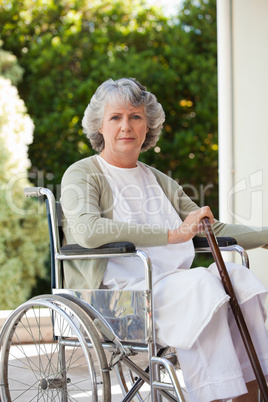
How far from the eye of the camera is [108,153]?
85.7 inches

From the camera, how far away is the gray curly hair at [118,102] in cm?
208

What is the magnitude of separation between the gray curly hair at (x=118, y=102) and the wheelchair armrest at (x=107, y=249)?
0.51 m

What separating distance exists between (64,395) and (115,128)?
951 mm

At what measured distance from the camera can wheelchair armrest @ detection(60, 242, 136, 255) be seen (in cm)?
174

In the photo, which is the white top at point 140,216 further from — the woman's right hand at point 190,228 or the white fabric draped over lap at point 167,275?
the woman's right hand at point 190,228

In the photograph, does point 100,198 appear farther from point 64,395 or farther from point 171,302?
point 64,395

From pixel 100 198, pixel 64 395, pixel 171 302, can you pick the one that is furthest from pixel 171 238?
pixel 64 395

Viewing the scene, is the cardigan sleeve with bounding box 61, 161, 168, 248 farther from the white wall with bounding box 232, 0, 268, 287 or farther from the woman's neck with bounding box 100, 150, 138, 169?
the white wall with bounding box 232, 0, 268, 287

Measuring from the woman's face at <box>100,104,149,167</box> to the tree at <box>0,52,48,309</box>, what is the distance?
17.9ft

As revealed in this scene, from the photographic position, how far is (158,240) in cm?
183

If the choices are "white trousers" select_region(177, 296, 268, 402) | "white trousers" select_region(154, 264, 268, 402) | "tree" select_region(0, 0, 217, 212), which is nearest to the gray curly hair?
"white trousers" select_region(154, 264, 268, 402)

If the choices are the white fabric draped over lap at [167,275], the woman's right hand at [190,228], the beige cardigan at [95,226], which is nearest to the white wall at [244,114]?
the beige cardigan at [95,226]

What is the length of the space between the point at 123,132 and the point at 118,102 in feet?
0.35

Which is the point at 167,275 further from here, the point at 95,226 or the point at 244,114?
the point at 244,114
